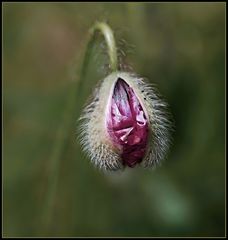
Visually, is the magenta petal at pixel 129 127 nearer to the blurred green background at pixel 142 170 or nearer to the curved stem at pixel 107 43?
the curved stem at pixel 107 43

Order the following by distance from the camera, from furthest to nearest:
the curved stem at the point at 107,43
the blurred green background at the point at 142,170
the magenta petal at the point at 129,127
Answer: the blurred green background at the point at 142,170
the curved stem at the point at 107,43
the magenta petal at the point at 129,127

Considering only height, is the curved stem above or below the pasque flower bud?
above

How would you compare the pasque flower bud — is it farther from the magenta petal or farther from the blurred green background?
the blurred green background

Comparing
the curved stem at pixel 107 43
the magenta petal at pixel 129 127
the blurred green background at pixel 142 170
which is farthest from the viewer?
the blurred green background at pixel 142 170

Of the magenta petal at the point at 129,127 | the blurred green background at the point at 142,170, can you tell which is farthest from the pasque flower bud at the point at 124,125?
the blurred green background at the point at 142,170

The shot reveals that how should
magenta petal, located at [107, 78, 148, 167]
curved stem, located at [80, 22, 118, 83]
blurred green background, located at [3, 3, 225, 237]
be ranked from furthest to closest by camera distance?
1. blurred green background, located at [3, 3, 225, 237]
2. curved stem, located at [80, 22, 118, 83]
3. magenta petal, located at [107, 78, 148, 167]

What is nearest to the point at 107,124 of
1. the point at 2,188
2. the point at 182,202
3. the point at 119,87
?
the point at 119,87

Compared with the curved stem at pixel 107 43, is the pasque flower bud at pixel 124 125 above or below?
below

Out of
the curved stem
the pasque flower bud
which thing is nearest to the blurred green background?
the curved stem

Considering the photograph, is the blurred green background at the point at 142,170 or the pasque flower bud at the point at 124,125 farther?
the blurred green background at the point at 142,170
